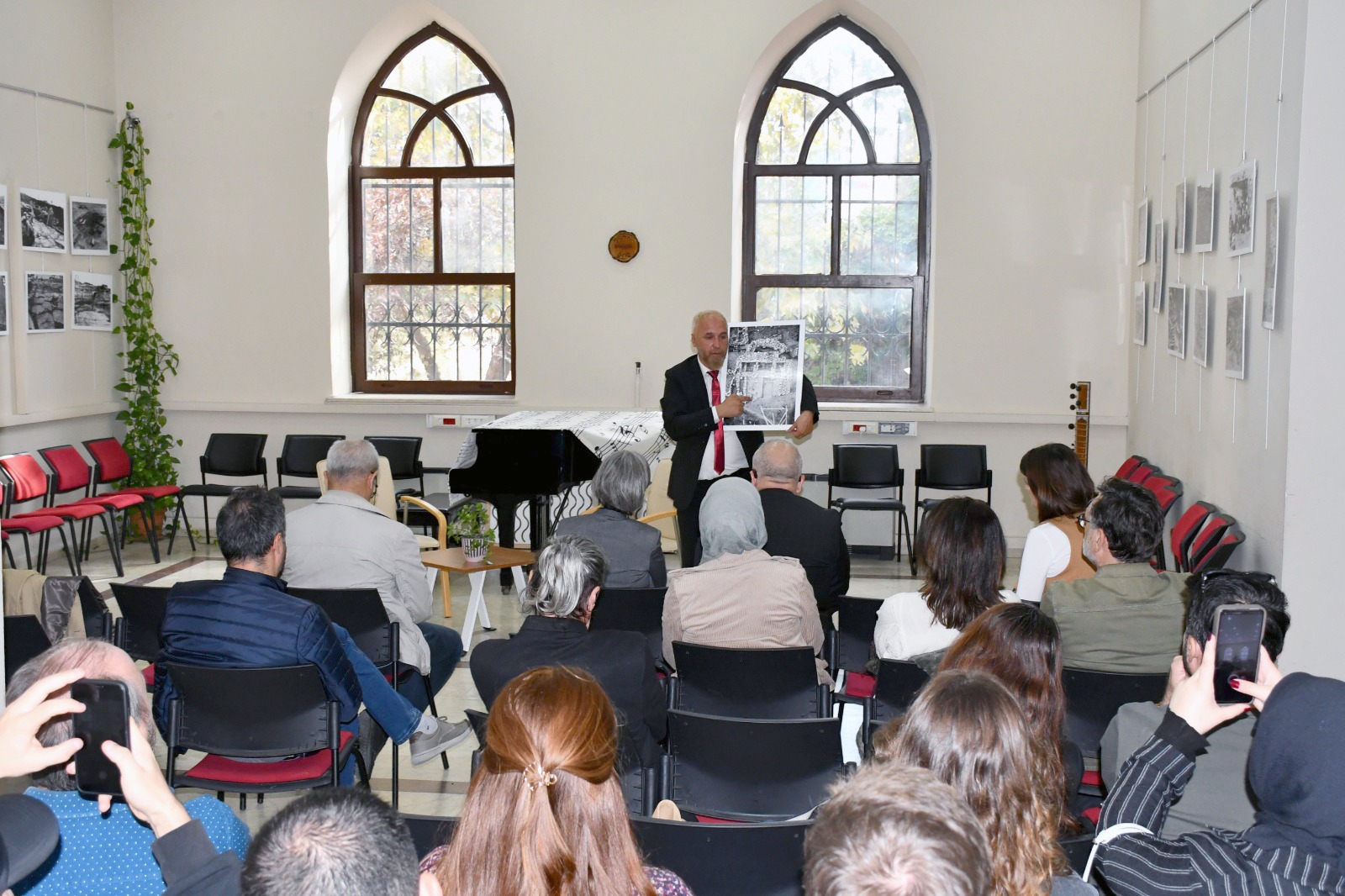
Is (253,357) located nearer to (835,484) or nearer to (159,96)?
(159,96)

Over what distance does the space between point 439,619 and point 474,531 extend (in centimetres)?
119

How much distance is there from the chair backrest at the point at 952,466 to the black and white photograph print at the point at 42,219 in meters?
6.20

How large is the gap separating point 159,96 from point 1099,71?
6.86m

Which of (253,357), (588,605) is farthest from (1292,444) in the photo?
(253,357)

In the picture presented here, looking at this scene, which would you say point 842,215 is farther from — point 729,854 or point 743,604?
point 729,854

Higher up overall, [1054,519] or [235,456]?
[1054,519]

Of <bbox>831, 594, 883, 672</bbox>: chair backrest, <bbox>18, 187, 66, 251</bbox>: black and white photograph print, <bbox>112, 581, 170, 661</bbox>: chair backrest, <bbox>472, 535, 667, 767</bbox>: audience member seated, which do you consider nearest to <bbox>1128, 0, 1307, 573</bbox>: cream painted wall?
<bbox>831, 594, 883, 672</bbox>: chair backrest

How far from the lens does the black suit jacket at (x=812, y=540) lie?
4.40m

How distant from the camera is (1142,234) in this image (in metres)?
7.72

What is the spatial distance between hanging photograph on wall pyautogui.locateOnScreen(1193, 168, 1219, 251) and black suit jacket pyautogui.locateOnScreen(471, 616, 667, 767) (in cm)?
411

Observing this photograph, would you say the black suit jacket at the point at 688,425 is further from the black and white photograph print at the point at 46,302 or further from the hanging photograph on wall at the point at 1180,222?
the black and white photograph print at the point at 46,302

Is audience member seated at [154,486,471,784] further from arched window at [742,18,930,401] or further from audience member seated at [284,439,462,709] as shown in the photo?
arched window at [742,18,930,401]

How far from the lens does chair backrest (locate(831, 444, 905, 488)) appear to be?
820 centimetres

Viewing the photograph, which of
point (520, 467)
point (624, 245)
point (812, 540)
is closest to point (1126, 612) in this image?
point (812, 540)
